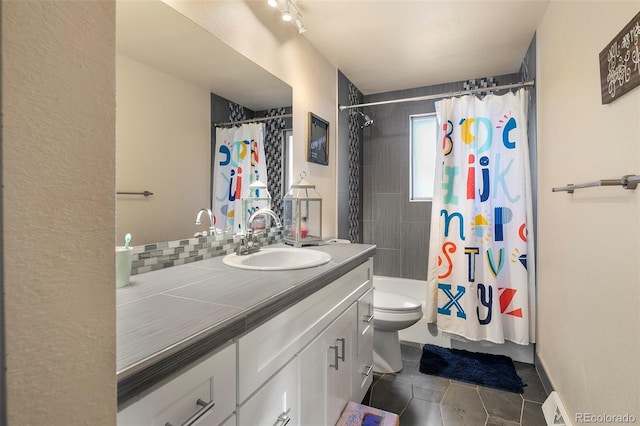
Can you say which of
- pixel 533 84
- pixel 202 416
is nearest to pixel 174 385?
pixel 202 416

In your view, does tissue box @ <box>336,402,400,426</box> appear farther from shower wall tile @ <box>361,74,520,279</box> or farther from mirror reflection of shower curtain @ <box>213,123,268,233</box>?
shower wall tile @ <box>361,74,520,279</box>

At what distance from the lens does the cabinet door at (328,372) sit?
1167mm

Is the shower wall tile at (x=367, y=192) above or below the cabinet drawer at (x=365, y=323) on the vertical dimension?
above

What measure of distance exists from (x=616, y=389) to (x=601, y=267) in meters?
0.41

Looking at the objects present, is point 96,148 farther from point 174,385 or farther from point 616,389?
point 616,389

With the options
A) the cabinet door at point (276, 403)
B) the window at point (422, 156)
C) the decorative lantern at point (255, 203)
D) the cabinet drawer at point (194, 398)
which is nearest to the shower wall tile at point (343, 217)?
the window at point (422, 156)

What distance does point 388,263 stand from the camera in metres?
3.26

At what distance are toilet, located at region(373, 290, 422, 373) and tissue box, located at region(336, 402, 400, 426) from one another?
2.38ft

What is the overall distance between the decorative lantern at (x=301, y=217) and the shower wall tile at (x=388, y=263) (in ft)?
4.09

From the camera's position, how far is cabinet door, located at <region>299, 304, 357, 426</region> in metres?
1.17

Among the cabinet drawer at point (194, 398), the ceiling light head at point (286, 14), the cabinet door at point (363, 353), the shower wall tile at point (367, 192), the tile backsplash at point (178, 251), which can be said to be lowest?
the cabinet door at point (363, 353)

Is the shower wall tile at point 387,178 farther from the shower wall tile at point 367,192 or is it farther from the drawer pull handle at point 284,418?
the drawer pull handle at point 284,418

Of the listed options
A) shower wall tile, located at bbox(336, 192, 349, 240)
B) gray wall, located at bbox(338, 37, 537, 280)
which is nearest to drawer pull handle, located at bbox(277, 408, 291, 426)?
shower wall tile, located at bbox(336, 192, 349, 240)

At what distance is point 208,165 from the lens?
5.07 ft
